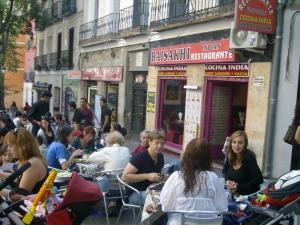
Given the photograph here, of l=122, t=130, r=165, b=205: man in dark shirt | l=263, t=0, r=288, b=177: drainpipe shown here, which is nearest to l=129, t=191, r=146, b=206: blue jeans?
l=122, t=130, r=165, b=205: man in dark shirt

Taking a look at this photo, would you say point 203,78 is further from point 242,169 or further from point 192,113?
point 242,169

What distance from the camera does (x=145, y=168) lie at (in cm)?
582

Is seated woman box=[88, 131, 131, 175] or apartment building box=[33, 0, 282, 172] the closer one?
seated woman box=[88, 131, 131, 175]

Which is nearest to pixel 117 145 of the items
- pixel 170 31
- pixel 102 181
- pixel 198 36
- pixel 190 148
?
pixel 102 181

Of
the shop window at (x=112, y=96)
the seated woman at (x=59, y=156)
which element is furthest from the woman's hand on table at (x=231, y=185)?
the shop window at (x=112, y=96)

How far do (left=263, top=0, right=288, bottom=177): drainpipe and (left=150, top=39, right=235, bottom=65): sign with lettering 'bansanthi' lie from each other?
3.81 feet

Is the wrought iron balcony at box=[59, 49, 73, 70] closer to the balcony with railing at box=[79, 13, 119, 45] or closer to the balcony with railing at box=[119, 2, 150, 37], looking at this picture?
the balcony with railing at box=[79, 13, 119, 45]

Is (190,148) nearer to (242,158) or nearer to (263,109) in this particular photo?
(242,158)

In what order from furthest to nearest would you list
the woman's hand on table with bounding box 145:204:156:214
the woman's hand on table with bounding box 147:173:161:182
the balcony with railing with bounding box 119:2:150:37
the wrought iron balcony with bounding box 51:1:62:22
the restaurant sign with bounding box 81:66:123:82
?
Result: the wrought iron balcony with bounding box 51:1:62:22 < the restaurant sign with bounding box 81:66:123:82 < the balcony with railing with bounding box 119:2:150:37 < the woman's hand on table with bounding box 147:173:161:182 < the woman's hand on table with bounding box 145:204:156:214

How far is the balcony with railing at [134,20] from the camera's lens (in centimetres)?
1548

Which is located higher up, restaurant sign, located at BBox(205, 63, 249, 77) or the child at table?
restaurant sign, located at BBox(205, 63, 249, 77)

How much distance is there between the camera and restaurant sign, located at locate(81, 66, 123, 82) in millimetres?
17250

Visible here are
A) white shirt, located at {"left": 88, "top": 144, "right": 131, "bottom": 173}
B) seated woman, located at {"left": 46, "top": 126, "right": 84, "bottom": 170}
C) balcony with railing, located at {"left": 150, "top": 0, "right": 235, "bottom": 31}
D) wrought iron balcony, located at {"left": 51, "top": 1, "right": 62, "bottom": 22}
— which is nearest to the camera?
white shirt, located at {"left": 88, "top": 144, "right": 131, "bottom": 173}

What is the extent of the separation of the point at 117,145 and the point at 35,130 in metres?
4.15
